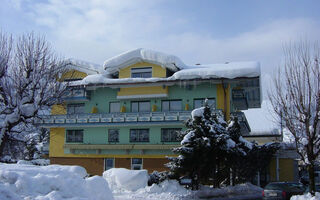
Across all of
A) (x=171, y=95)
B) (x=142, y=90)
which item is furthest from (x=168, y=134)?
(x=142, y=90)

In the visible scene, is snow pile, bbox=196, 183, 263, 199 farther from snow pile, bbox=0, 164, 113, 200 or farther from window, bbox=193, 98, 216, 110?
snow pile, bbox=0, 164, 113, 200

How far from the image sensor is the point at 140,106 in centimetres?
3772

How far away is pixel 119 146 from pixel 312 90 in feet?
73.7

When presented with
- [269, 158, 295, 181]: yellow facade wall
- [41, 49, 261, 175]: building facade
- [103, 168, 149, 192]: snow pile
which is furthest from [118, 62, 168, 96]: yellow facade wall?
[269, 158, 295, 181]: yellow facade wall

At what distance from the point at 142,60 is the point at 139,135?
24.5ft

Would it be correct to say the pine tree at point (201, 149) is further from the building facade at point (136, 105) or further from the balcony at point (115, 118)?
the building facade at point (136, 105)

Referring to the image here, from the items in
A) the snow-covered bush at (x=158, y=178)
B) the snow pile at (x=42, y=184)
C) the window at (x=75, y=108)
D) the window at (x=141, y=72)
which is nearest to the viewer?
the snow pile at (x=42, y=184)

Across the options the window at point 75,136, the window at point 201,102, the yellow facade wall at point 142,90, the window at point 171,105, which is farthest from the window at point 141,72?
the window at point 75,136

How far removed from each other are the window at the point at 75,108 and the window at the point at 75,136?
2.08 meters

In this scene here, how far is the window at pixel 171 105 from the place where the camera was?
36.7 metres

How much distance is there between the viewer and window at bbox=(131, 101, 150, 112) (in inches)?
1478

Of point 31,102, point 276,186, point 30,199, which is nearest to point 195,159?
point 276,186

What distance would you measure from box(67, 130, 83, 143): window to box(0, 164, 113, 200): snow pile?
81.6 feet

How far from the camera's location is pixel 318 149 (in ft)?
58.2
